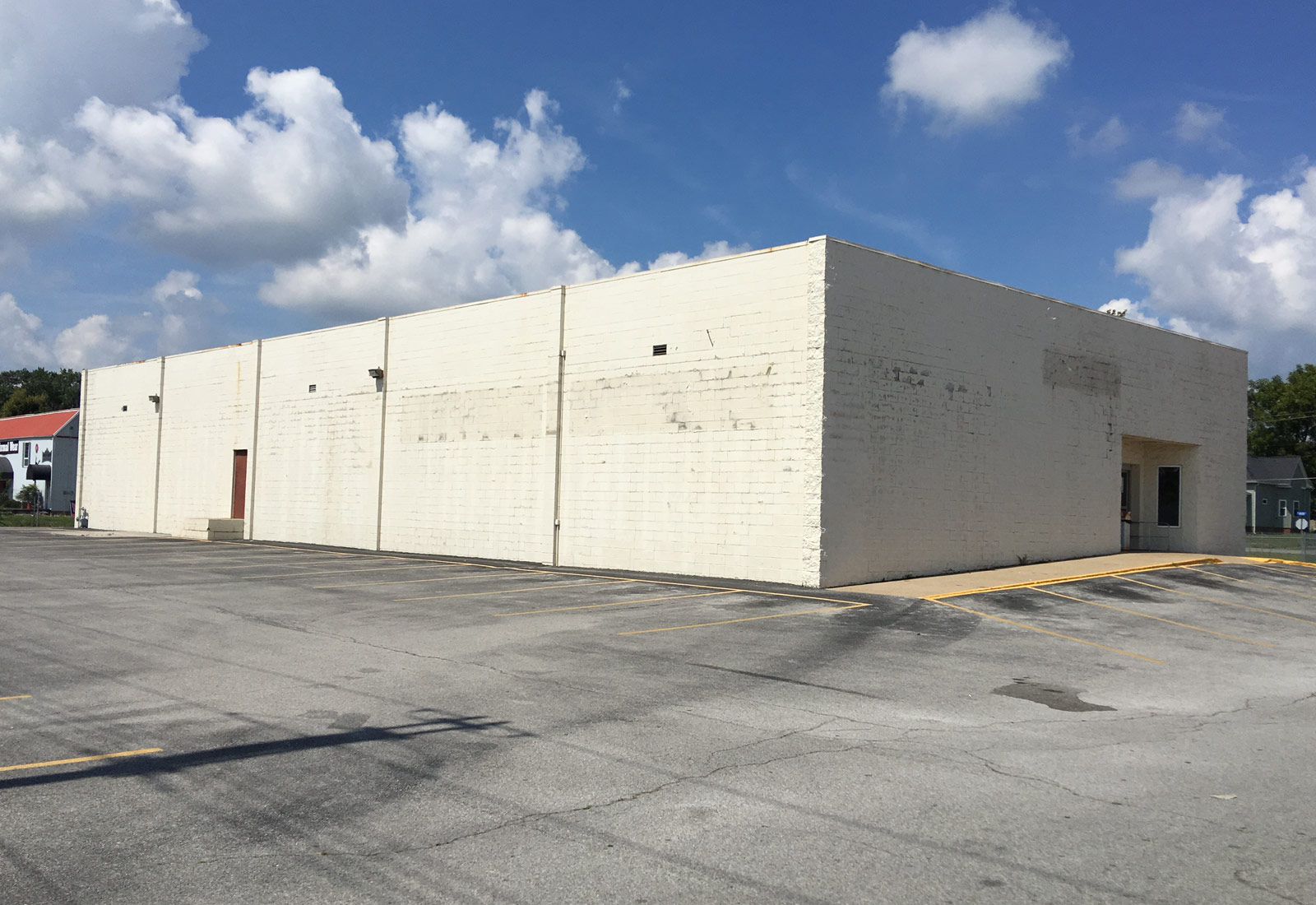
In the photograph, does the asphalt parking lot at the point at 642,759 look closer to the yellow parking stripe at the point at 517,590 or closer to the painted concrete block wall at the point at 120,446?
the yellow parking stripe at the point at 517,590

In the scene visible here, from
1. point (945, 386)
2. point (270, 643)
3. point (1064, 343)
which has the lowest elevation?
point (270, 643)

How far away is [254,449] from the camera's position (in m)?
34.2

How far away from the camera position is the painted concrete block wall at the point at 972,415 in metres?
19.5

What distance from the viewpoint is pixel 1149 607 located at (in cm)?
1703

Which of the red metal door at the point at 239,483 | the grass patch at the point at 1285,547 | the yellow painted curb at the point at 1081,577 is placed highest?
the red metal door at the point at 239,483

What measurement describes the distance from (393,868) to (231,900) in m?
0.74

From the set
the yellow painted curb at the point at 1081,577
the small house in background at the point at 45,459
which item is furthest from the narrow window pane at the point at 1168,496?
the small house in background at the point at 45,459

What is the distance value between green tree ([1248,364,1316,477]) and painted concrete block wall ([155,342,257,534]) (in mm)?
79461

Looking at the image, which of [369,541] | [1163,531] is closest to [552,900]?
[369,541]

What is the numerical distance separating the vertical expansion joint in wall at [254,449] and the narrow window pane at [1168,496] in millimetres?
29861

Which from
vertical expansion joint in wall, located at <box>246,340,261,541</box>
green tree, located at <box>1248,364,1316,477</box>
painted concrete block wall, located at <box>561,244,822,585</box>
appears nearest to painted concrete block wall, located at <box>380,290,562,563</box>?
painted concrete block wall, located at <box>561,244,822,585</box>

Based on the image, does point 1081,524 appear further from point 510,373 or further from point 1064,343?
point 510,373

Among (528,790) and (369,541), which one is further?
(369,541)

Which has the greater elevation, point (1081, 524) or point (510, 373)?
point (510, 373)
